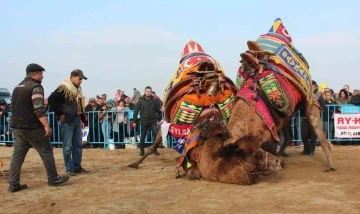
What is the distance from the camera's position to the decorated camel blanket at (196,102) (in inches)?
272

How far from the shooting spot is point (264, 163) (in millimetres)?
5609

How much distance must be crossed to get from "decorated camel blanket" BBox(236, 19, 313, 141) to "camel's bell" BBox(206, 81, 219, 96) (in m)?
0.43

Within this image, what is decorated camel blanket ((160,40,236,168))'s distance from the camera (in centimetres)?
690

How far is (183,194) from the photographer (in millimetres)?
5781

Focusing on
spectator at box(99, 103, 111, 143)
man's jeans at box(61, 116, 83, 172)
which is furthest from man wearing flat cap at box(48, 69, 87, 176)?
spectator at box(99, 103, 111, 143)

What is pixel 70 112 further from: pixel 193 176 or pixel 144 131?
pixel 144 131

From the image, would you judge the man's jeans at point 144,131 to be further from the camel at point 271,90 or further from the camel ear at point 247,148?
the camel ear at point 247,148

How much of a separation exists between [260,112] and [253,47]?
1.54 m

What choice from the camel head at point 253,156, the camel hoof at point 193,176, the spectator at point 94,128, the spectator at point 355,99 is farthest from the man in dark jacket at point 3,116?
the camel head at point 253,156

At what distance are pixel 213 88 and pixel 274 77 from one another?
1015mm

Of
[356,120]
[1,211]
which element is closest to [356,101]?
[356,120]

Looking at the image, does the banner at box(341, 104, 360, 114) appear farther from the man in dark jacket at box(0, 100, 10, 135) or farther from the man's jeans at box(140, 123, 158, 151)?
the man in dark jacket at box(0, 100, 10, 135)

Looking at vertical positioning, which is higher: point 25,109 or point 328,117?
point 25,109

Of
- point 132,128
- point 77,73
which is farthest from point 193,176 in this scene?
point 132,128
